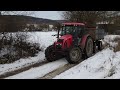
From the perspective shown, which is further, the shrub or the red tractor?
the shrub

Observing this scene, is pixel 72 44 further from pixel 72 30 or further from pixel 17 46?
pixel 17 46

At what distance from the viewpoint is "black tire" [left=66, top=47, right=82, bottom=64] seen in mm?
11735

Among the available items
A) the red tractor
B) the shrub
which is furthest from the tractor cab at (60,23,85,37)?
the shrub

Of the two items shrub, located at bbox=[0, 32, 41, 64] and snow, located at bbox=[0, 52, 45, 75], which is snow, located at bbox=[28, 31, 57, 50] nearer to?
shrub, located at bbox=[0, 32, 41, 64]

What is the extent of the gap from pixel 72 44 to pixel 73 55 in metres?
0.82

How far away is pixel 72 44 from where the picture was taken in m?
12.6

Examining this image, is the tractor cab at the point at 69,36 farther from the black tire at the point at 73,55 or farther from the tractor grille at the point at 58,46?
the black tire at the point at 73,55

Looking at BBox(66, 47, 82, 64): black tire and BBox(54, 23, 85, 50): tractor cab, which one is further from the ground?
BBox(54, 23, 85, 50): tractor cab

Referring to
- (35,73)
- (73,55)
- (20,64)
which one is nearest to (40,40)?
(20,64)

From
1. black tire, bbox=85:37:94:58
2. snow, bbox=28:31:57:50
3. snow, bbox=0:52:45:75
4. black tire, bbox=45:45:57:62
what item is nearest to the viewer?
snow, bbox=0:52:45:75

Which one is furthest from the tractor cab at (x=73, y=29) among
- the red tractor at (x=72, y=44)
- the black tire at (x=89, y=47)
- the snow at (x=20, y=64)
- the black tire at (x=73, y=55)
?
the snow at (x=20, y=64)
